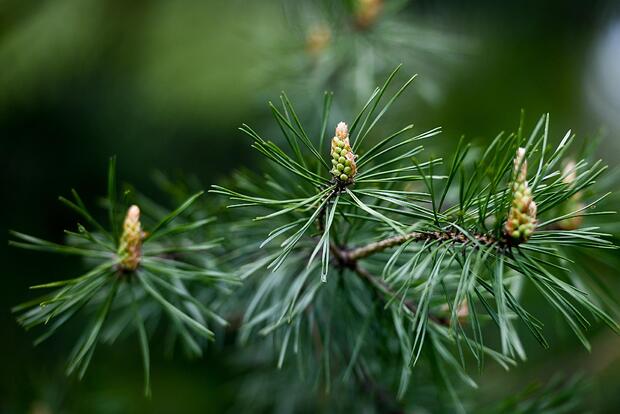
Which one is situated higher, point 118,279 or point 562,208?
point 562,208

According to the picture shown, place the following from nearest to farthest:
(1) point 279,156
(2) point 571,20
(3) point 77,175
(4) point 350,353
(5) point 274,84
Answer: (1) point 279,156 → (4) point 350,353 → (5) point 274,84 → (3) point 77,175 → (2) point 571,20

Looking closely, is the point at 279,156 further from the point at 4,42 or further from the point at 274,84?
the point at 4,42

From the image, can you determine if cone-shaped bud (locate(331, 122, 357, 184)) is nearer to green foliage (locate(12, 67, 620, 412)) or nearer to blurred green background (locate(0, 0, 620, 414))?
green foliage (locate(12, 67, 620, 412))

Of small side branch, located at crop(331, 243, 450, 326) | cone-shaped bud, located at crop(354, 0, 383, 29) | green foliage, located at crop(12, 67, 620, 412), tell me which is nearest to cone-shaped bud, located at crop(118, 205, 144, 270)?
green foliage, located at crop(12, 67, 620, 412)

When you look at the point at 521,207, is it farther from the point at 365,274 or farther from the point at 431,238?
the point at 365,274

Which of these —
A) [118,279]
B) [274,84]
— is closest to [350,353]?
[118,279]

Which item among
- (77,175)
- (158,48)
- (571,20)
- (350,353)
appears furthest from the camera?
(571,20)

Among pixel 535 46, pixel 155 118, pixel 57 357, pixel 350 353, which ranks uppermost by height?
pixel 535 46

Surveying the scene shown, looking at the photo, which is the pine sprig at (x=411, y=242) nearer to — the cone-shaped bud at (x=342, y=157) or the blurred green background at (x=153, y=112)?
the cone-shaped bud at (x=342, y=157)
